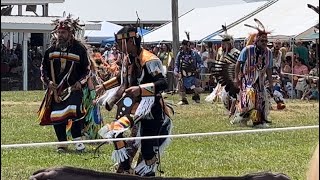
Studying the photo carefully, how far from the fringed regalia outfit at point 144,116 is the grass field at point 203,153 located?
104 cm

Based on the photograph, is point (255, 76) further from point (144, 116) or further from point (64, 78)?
point (144, 116)

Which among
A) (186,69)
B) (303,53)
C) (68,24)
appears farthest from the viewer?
(303,53)

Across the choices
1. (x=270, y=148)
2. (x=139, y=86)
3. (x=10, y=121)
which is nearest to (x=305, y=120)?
(x=270, y=148)

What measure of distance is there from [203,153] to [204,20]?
17.1 metres

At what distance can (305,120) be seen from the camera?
12.3 m

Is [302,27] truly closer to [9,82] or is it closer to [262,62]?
[262,62]

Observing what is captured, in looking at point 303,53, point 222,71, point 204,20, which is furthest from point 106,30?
point 222,71

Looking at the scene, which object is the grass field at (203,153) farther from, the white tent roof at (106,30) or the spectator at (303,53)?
the white tent roof at (106,30)

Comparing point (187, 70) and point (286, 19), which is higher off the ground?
point (286, 19)

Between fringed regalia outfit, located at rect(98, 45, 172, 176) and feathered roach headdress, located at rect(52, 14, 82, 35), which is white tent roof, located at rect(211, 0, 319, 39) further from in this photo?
fringed regalia outfit, located at rect(98, 45, 172, 176)

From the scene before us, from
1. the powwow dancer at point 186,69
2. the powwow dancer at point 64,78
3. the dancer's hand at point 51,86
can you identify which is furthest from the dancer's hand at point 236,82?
the powwow dancer at point 186,69

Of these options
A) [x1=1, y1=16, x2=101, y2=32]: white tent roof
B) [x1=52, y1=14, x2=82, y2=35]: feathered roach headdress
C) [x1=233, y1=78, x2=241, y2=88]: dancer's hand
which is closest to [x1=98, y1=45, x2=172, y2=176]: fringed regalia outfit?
[x1=52, y1=14, x2=82, y2=35]: feathered roach headdress

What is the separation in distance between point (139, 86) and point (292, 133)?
4.79 m

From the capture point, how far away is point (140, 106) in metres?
5.55
